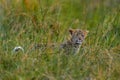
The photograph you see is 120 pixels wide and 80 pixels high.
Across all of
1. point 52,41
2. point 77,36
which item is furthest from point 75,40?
point 52,41

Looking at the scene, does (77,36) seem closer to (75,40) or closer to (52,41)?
(75,40)

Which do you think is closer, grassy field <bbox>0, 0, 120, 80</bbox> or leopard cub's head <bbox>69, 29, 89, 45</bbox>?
grassy field <bbox>0, 0, 120, 80</bbox>

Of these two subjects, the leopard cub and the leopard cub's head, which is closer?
the leopard cub

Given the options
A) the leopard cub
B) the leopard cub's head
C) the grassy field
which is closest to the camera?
the grassy field

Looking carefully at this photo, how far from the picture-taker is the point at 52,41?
654 centimetres

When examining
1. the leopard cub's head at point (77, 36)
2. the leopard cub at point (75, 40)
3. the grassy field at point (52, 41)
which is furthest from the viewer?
the leopard cub's head at point (77, 36)

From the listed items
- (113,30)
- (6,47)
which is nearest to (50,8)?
(113,30)

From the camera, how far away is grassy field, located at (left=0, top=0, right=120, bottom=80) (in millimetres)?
5492

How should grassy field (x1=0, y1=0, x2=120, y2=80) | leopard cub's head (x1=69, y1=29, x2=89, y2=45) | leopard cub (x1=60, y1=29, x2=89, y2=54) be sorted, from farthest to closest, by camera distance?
leopard cub's head (x1=69, y1=29, x2=89, y2=45) → leopard cub (x1=60, y1=29, x2=89, y2=54) → grassy field (x1=0, y1=0, x2=120, y2=80)

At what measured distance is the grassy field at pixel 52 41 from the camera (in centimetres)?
549

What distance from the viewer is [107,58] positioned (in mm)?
5758

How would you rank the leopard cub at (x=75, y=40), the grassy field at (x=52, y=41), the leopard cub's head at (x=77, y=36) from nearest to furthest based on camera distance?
the grassy field at (x=52, y=41)
the leopard cub at (x=75, y=40)
the leopard cub's head at (x=77, y=36)

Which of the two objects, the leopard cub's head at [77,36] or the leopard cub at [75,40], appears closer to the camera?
the leopard cub at [75,40]

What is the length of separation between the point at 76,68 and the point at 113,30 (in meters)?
1.45
